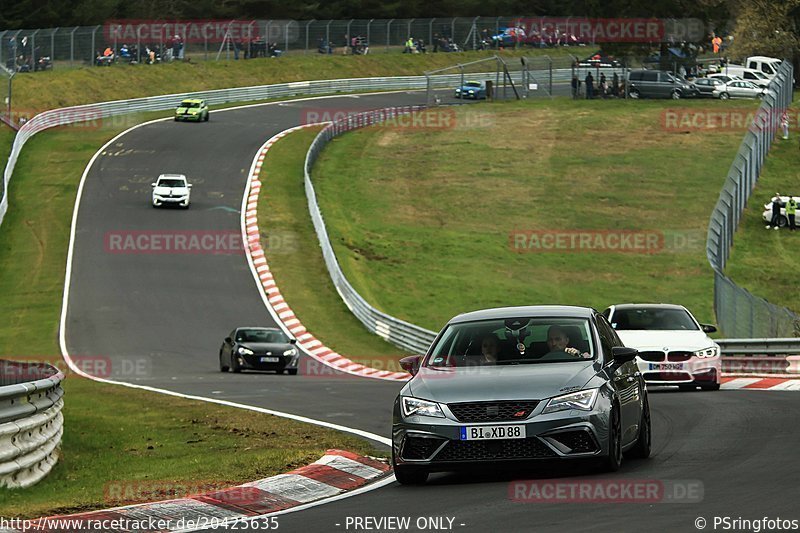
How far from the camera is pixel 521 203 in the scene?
180ft

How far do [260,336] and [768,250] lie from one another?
67.2 feet

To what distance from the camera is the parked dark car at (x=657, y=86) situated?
77.0 meters

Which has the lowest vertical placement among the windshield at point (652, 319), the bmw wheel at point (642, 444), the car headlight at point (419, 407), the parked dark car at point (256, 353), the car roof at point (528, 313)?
the parked dark car at point (256, 353)

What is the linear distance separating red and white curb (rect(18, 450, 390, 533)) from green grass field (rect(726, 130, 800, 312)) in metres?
28.4

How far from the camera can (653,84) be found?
7700cm

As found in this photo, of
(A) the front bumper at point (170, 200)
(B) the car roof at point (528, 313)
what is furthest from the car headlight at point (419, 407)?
(A) the front bumper at point (170, 200)

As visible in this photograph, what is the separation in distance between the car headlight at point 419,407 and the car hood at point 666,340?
10.3 metres

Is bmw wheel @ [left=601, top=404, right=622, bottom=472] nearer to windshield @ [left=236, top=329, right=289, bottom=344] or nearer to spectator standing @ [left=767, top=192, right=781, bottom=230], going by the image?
windshield @ [left=236, top=329, right=289, bottom=344]

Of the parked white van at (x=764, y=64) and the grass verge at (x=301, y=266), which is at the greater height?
the parked white van at (x=764, y=64)

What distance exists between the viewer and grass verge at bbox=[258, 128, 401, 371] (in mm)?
36031

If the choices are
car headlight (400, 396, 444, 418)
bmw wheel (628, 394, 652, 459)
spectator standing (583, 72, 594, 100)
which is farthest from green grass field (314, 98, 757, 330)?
car headlight (400, 396, 444, 418)

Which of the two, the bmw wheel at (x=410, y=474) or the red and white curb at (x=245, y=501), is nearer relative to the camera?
the red and white curb at (x=245, y=501)

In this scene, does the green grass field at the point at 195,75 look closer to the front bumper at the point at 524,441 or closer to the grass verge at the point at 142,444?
the grass verge at the point at 142,444

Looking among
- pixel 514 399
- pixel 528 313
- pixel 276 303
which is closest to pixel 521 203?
pixel 276 303
